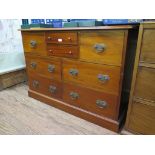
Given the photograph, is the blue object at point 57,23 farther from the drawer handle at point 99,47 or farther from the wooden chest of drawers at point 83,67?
the drawer handle at point 99,47

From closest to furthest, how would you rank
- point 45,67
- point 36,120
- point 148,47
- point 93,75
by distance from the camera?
point 148,47
point 93,75
point 36,120
point 45,67

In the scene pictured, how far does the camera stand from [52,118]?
1.36 m

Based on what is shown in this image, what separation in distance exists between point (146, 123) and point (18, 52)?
1892 millimetres

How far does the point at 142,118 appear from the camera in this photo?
105 cm

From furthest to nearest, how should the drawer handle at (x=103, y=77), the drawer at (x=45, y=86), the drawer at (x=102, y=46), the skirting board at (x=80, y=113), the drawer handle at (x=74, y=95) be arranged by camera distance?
the drawer at (x=45, y=86), the drawer handle at (x=74, y=95), the skirting board at (x=80, y=113), the drawer handle at (x=103, y=77), the drawer at (x=102, y=46)

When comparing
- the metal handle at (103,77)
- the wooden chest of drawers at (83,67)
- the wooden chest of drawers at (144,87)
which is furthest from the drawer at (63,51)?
the wooden chest of drawers at (144,87)

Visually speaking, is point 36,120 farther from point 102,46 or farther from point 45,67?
point 102,46

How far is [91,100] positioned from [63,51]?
487mm

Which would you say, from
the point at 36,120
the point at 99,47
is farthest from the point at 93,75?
the point at 36,120

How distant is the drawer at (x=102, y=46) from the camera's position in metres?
0.96

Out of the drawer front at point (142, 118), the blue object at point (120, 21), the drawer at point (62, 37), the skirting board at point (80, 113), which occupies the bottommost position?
the skirting board at point (80, 113)

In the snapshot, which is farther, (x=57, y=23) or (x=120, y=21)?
(x=57, y=23)
